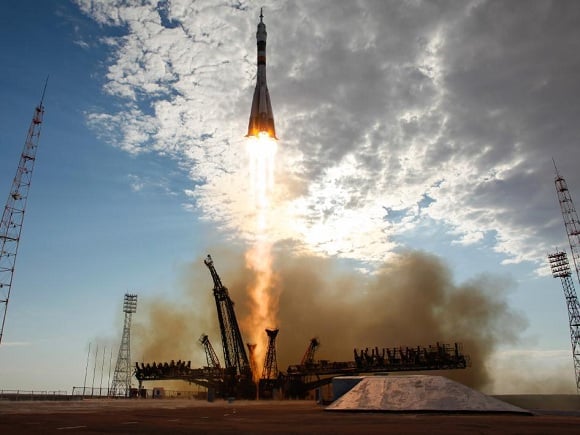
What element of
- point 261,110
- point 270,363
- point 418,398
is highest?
point 261,110

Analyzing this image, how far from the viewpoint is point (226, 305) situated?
99.6 meters

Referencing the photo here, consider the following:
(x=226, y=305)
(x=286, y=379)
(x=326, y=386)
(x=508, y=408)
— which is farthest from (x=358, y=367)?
(x=508, y=408)

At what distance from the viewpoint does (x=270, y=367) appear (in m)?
95.1

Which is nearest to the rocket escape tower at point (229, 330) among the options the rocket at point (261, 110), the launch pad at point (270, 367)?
the launch pad at point (270, 367)

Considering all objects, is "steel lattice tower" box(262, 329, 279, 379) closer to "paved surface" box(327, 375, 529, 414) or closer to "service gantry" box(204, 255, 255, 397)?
"service gantry" box(204, 255, 255, 397)

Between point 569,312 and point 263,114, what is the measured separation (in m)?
80.5

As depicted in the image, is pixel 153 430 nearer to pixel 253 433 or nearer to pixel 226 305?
pixel 253 433

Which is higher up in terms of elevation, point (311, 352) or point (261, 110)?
point (261, 110)

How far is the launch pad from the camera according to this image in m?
85.0

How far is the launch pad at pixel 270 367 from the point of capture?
8500 centimetres

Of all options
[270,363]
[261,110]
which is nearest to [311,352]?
[270,363]

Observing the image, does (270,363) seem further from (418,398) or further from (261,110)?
(418,398)

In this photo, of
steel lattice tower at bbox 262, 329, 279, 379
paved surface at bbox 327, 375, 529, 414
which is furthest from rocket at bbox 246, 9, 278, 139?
steel lattice tower at bbox 262, 329, 279, 379

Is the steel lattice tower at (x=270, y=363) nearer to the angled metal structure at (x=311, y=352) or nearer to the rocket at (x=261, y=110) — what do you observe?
the angled metal structure at (x=311, y=352)
